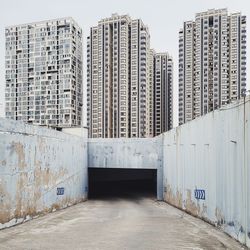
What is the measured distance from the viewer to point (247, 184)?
9.39 meters

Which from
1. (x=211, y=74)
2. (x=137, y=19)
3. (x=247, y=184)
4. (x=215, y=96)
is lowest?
(x=247, y=184)

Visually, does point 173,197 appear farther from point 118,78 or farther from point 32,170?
point 118,78

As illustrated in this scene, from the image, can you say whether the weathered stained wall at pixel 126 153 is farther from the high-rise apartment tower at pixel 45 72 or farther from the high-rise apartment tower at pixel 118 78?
the high-rise apartment tower at pixel 118 78

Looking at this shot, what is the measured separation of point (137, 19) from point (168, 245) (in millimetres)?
71843

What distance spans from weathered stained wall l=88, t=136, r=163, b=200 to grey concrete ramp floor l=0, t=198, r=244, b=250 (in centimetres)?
891

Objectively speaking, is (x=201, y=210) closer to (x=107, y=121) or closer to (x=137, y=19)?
(x=107, y=121)

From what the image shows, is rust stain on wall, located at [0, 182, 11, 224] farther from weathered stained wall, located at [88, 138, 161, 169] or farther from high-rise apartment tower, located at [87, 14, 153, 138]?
high-rise apartment tower, located at [87, 14, 153, 138]

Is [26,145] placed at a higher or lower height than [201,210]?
higher

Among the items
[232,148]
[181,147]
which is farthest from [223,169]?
[181,147]

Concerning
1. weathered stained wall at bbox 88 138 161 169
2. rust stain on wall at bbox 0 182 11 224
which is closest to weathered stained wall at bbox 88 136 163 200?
weathered stained wall at bbox 88 138 161 169

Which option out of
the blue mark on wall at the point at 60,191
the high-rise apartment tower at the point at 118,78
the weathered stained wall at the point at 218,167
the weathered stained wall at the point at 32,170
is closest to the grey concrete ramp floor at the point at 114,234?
the weathered stained wall at the point at 218,167

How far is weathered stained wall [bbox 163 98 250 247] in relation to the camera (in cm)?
976

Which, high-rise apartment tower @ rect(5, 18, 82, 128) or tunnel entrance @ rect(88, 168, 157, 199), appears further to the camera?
high-rise apartment tower @ rect(5, 18, 82, 128)

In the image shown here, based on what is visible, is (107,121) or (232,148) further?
(107,121)
